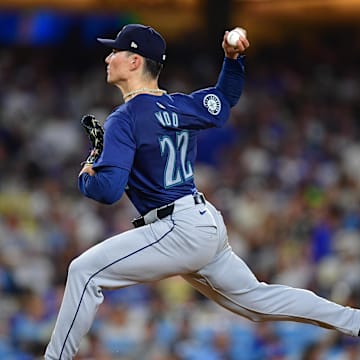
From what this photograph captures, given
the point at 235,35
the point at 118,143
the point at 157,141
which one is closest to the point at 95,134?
the point at 118,143

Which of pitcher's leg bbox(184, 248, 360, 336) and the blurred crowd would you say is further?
the blurred crowd

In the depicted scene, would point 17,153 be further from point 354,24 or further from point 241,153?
point 354,24

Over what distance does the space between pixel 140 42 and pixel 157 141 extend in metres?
0.45

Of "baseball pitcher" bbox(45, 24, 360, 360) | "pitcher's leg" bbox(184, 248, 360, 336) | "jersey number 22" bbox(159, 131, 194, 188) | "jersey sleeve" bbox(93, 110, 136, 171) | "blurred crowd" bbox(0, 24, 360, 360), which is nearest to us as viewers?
"jersey sleeve" bbox(93, 110, 136, 171)

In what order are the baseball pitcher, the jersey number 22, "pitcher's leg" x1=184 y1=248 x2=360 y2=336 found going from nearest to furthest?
the baseball pitcher → the jersey number 22 → "pitcher's leg" x1=184 y1=248 x2=360 y2=336

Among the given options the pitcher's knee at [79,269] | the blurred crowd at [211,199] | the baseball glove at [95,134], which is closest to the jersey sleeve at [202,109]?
the baseball glove at [95,134]

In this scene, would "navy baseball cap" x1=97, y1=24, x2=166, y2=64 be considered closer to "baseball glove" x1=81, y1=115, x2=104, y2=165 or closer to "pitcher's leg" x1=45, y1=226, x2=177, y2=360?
"baseball glove" x1=81, y1=115, x2=104, y2=165

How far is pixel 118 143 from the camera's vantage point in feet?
13.6

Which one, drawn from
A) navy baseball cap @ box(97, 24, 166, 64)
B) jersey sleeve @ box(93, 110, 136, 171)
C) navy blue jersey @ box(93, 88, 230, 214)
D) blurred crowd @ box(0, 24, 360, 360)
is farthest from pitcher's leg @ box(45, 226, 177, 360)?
blurred crowd @ box(0, 24, 360, 360)

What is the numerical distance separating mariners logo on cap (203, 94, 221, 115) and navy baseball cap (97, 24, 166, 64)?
29 centimetres

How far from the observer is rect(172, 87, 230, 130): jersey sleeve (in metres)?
4.45

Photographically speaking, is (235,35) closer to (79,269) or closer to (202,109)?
(202,109)

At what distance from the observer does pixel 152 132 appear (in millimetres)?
4297

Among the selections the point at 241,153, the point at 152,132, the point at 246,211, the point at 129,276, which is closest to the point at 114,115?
the point at 152,132
